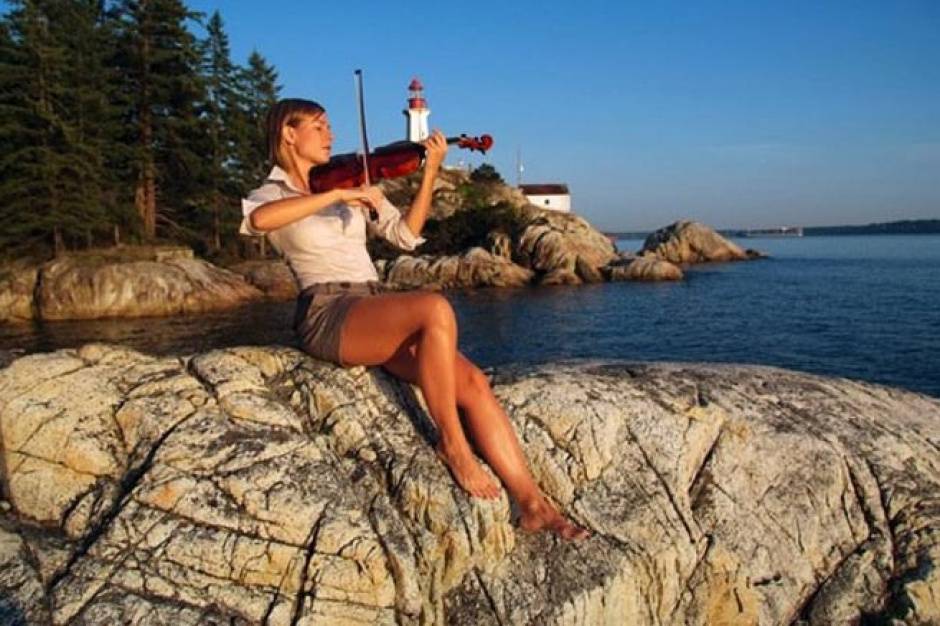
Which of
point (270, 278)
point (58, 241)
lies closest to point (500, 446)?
point (270, 278)

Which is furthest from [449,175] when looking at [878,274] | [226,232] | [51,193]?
[51,193]

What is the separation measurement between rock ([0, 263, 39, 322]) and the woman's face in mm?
33583

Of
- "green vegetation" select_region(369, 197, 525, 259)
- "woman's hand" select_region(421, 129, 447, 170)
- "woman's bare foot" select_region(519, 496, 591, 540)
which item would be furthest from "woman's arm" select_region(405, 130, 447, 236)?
"green vegetation" select_region(369, 197, 525, 259)

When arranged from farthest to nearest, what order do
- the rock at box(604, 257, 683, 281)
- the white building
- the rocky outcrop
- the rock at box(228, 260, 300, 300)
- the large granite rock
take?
the white building
the rock at box(604, 257, 683, 281)
the rock at box(228, 260, 300, 300)
the rocky outcrop
the large granite rock

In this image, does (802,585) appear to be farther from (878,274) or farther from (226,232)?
(878,274)

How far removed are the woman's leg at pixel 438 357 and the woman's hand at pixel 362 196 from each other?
680 mm

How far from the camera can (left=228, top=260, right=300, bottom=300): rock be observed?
137ft

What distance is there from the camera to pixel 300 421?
521 centimetres

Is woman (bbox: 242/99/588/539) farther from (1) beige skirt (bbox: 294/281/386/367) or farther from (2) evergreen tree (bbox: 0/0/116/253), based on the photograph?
(2) evergreen tree (bbox: 0/0/116/253)

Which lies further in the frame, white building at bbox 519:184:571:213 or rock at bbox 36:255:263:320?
white building at bbox 519:184:571:213

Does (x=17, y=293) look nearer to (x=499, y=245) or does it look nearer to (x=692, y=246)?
(x=499, y=245)

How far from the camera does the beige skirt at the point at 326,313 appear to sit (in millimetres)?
5348

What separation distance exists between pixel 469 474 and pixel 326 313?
1653mm

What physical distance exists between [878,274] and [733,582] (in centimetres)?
6267
